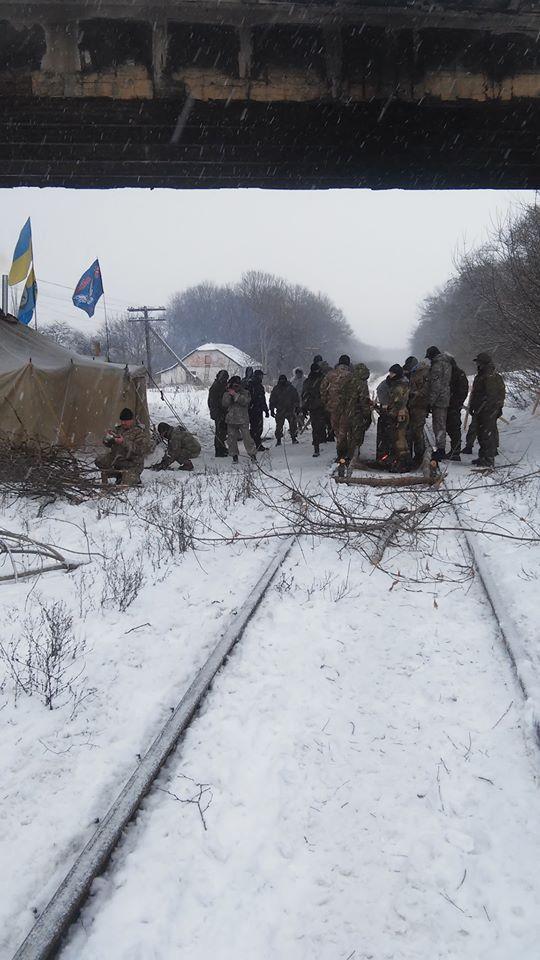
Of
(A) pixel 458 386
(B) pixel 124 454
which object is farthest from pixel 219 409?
(A) pixel 458 386

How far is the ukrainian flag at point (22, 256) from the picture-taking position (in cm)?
1652

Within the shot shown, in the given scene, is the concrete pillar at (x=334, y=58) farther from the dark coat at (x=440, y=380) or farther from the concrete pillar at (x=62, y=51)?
the dark coat at (x=440, y=380)

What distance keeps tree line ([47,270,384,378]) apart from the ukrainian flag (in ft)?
179

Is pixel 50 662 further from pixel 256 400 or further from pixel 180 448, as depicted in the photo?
pixel 256 400

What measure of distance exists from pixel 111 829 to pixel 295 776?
883 millimetres

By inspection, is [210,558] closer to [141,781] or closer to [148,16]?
[141,781]

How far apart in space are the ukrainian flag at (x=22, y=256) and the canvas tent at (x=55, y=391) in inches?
127

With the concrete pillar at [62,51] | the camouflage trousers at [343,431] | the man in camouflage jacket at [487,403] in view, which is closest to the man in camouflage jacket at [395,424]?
the camouflage trousers at [343,431]

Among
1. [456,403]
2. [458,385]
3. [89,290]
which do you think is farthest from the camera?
[89,290]

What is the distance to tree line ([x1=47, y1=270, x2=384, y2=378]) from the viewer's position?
267ft

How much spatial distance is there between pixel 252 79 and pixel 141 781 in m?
8.20

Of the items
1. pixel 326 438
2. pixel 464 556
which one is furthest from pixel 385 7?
pixel 326 438

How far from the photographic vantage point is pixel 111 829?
7.71ft

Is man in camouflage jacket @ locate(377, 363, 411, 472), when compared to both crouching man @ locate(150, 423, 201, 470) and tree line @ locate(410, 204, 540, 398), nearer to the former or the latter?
crouching man @ locate(150, 423, 201, 470)
